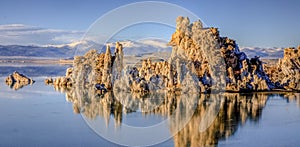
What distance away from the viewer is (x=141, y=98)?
89.3ft

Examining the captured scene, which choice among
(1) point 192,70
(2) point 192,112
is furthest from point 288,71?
(2) point 192,112

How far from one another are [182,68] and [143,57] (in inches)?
280

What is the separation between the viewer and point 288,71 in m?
37.8

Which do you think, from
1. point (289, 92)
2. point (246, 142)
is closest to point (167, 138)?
point (246, 142)

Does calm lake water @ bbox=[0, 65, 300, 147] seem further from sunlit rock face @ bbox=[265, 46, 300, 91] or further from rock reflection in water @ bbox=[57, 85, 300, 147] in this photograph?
sunlit rock face @ bbox=[265, 46, 300, 91]

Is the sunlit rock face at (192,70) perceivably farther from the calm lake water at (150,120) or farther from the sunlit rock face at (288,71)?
the calm lake water at (150,120)

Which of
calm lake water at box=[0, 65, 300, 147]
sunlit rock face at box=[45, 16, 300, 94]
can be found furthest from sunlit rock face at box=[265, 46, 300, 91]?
calm lake water at box=[0, 65, 300, 147]

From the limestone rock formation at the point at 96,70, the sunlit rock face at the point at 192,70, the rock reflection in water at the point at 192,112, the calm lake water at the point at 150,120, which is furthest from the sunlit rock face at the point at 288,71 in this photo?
the limestone rock formation at the point at 96,70

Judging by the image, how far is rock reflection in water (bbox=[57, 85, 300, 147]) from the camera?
16250 millimetres

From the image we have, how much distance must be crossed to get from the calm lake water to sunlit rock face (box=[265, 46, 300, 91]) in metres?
7.60

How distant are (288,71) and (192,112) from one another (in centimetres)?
1917

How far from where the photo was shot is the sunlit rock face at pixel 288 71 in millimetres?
35872

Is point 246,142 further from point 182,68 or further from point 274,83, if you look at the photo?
point 274,83

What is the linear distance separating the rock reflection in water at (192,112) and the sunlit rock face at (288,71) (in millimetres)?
5295
